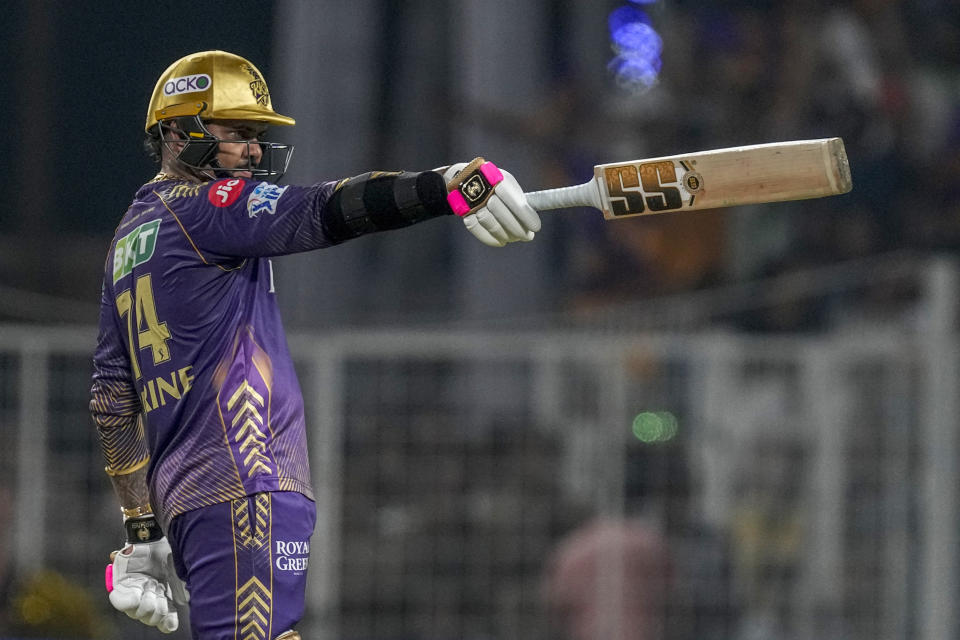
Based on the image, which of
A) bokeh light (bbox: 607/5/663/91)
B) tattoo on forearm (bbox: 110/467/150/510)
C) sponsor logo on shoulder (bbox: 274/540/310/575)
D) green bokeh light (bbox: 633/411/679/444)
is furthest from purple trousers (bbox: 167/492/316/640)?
bokeh light (bbox: 607/5/663/91)

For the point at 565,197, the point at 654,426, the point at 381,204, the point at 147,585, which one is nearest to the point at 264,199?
the point at 381,204

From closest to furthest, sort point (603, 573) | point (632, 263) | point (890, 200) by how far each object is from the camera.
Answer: point (603, 573), point (890, 200), point (632, 263)

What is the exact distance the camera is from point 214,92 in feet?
13.2

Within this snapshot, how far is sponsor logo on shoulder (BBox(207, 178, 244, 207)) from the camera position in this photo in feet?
12.2

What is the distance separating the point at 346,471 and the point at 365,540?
0.33 meters

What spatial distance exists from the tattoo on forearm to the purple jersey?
9.8 inches

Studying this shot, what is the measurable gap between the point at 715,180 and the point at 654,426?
3860 mm

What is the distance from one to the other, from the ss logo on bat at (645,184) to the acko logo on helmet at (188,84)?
1.06m

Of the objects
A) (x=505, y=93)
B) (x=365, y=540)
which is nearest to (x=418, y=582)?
(x=365, y=540)

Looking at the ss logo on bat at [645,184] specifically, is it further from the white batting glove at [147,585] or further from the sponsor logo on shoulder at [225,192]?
the white batting glove at [147,585]

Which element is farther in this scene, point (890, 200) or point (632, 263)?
point (632, 263)

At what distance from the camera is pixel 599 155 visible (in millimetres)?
10430

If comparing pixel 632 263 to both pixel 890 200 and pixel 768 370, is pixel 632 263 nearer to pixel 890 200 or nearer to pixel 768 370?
pixel 890 200

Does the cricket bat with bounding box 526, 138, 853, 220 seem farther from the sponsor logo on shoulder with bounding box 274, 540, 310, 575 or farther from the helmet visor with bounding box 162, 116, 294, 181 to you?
the sponsor logo on shoulder with bounding box 274, 540, 310, 575
